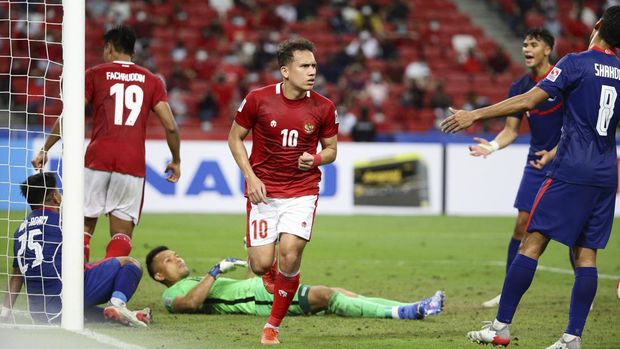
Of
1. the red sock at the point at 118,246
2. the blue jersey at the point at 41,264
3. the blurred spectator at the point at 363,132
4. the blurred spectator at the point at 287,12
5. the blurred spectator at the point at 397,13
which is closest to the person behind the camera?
the blue jersey at the point at 41,264

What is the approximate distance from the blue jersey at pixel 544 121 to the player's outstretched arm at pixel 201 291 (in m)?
2.95

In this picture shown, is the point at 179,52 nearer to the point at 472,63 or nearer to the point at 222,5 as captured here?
the point at 222,5

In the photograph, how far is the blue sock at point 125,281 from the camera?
7.74m

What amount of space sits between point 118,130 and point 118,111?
0.54ft

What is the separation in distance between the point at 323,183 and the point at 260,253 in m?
11.2

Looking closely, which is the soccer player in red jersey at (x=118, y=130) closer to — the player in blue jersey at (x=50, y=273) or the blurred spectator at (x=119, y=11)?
the player in blue jersey at (x=50, y=273)

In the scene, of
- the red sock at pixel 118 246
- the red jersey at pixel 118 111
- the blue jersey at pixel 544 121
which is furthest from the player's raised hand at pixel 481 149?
the red sock at pixel 118 246

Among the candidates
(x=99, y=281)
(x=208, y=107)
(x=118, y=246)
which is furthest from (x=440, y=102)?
(x=99, y=281)

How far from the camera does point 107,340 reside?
6922 mm

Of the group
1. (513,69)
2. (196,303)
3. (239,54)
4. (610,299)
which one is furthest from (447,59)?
(196,303)

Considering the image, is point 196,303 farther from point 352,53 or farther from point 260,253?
point 352,53

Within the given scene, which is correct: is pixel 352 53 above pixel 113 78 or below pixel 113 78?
above

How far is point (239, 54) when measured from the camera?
25484mm

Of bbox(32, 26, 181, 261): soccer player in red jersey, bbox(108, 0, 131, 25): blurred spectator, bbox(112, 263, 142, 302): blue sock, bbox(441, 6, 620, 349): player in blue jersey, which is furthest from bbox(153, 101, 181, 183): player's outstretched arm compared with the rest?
bbox(108, 0, 131, 25): blurred spectator
